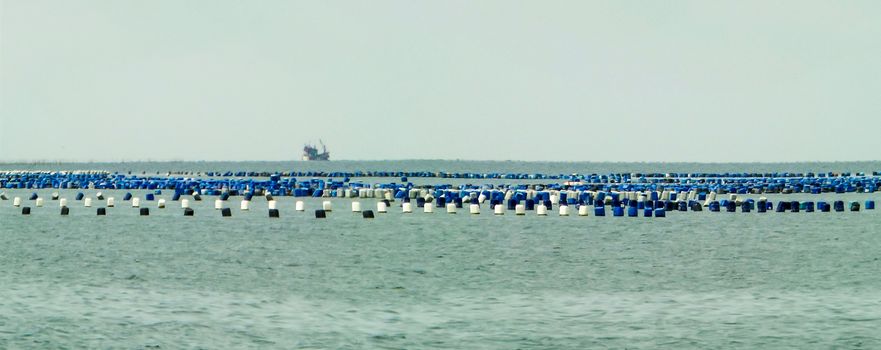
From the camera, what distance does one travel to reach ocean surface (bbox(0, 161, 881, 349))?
2747cm

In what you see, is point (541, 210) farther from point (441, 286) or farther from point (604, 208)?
point (441, 286)

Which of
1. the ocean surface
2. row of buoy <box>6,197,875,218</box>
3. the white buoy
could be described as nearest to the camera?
the ocean surface

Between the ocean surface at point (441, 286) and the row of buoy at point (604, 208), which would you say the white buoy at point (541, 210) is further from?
the ocean surface at point (441, 286)

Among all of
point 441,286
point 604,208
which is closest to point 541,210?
point 604,208

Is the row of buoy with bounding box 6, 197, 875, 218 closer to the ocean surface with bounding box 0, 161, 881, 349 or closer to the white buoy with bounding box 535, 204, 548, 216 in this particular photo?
the white buoy with bounding box 535, 204, 548, 216

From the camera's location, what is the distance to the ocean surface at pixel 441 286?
2747 centimetres

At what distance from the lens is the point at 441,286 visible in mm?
37625

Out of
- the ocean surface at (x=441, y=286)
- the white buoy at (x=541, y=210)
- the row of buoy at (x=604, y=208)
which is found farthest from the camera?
the white buoy at (x=541, y=210)

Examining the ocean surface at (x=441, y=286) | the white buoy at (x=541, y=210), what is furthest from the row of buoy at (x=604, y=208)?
the ocean surface at (x=441, y=286)

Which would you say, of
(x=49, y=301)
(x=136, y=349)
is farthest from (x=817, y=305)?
(x=49, y=301)

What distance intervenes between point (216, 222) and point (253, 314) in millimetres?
39515

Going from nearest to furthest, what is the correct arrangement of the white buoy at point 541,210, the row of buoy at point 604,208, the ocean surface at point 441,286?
the ocean surface at point 441,286
the row of buoy at point 604,208
the white buoy at point 541,210

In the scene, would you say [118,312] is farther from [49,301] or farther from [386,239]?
[386,239]

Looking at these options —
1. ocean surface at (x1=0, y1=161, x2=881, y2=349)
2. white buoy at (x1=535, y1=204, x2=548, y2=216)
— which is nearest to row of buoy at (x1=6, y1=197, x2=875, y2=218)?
white buoy at (x1=535, y1=204, x2=548, y2=216)
